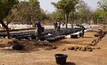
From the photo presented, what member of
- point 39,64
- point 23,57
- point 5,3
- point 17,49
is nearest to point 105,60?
point 39,64

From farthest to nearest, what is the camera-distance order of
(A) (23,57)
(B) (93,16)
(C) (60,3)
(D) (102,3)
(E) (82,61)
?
(B) (93,16), (D) (102,3), (C) (60,3), (A) (23,57), (E) (82,61)

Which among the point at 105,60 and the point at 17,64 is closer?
the point at 17,64

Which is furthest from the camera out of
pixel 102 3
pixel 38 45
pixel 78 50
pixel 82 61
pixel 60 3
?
pixel 102 3

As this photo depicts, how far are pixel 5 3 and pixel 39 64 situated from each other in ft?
28.4

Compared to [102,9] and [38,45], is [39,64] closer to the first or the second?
[38,45]

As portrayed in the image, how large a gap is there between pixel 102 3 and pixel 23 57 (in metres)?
42.8

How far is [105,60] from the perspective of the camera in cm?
1049

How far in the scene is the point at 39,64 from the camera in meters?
9.56

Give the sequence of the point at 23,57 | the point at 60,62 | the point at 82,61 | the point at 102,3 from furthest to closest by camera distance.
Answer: the point at 102,3 < the point at 23,57 < the point at 82,61 < the point at 60,62

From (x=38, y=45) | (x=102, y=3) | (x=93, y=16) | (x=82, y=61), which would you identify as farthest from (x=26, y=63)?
(x=93, y=16)

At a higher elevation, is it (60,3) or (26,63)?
(60,3)

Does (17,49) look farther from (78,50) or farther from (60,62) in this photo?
(60,62)

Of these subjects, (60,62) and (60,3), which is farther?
(60,3)

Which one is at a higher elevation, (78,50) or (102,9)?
(102,9)
